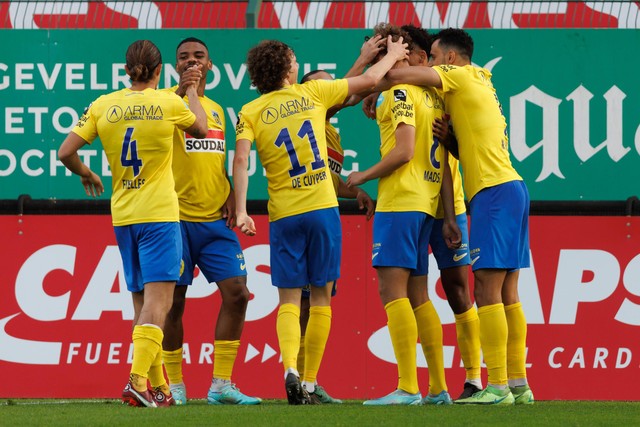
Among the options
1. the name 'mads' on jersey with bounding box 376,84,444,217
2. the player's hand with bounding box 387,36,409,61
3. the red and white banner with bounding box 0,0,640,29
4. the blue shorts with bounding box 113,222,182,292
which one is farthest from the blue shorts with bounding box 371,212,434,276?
the red and white banner with bounding box 0,0,640,29

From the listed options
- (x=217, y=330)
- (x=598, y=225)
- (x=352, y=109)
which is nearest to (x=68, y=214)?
(x=217, y=330)

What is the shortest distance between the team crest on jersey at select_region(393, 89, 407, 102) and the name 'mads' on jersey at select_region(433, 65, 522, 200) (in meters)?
0.21

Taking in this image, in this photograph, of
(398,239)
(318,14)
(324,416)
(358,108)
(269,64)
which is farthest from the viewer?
(318,14)

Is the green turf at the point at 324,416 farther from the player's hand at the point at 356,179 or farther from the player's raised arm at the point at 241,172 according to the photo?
the player's hand at the point at 356,179

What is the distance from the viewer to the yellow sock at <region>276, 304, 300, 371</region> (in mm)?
6516

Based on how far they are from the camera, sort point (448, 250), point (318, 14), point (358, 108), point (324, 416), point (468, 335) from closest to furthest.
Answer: point (324, 416)
point (448, 250)
point (468, 335)
point (358, 108)
point (318, 14)

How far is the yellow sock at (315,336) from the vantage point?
6.79 m

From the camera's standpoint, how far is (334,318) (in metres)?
8.36

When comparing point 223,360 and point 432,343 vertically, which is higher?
point 432,343

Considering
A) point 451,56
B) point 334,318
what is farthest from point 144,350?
point 451,56

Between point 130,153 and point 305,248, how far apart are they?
3.43ft

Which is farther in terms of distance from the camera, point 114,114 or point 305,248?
point 305,248

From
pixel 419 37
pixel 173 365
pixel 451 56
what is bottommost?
pixel 173 365

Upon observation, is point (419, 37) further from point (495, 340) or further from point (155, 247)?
point (155, 247)
